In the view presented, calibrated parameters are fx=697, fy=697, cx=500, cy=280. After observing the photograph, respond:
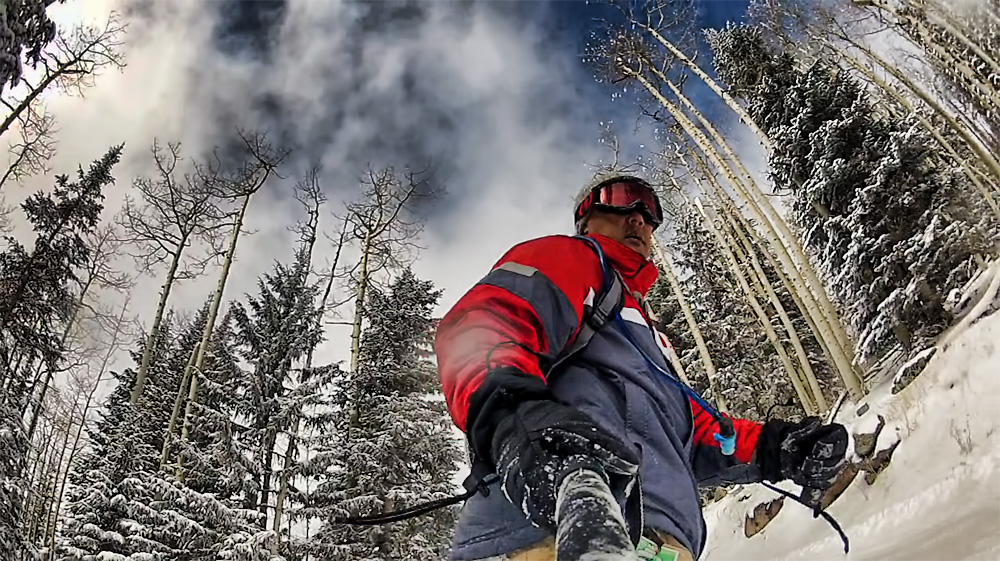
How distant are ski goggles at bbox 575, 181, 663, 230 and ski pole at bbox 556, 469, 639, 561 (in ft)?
2.93

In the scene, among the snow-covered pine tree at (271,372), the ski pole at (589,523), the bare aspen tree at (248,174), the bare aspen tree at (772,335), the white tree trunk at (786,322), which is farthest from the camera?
the bare aspen tree at (248,174)

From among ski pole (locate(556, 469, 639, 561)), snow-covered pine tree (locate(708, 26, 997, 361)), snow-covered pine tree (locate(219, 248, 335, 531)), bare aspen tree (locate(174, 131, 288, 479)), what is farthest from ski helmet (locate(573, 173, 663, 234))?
bare aspen tree (locate(174, 131, 288, 479))

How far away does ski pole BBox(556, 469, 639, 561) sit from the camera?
0.65 meters

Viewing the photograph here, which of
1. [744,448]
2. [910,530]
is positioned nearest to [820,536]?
[910,530]

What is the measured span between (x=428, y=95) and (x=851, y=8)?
1119 centimetres

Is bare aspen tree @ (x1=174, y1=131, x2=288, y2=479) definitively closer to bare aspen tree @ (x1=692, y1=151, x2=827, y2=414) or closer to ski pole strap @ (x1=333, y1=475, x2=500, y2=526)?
bare aspen tree @ (x1=692, y1=151, x2=827, y2=414)

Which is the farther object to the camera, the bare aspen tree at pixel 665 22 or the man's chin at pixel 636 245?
the bare aspen tree at pixel 665 22

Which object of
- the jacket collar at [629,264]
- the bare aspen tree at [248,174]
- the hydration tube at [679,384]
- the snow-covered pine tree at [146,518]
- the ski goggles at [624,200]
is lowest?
the hydration tube at [679,384]

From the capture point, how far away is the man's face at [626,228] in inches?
59.8

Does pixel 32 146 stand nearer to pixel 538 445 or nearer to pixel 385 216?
pixel 385 216

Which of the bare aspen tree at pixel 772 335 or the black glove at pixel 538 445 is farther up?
the bare aspen tree at pixel 772 335

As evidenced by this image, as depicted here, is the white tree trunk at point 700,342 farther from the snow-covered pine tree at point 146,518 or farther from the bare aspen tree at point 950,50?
the snow-covered pine tree at point 146,518

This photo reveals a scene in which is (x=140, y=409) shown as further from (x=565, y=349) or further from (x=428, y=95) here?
(x=565, y=349)

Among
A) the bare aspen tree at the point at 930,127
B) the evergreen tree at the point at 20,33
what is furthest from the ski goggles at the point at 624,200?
the bare aspen tree at the point at 930,127
